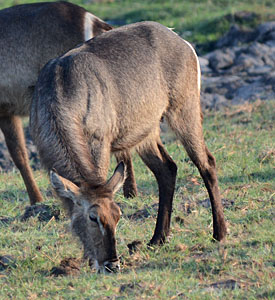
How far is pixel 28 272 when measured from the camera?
177 inches

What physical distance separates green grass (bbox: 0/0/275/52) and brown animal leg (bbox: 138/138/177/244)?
688 centimetres

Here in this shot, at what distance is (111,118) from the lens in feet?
15.6

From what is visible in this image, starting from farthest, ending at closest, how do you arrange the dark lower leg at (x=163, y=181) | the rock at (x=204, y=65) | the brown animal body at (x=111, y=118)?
1. the rock at (x=204, y=65)
2. the dark lower leg at (x=163, y=181)
3. the brown animal body at (x=111, y=118)

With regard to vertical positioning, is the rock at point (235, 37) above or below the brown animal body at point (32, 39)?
below

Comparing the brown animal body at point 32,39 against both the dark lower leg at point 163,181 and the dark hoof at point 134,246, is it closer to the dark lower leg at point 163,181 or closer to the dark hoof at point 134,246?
the dark lower leg at point 163,181

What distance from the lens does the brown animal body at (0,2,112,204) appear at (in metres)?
6.18

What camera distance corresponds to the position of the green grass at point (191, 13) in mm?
12398

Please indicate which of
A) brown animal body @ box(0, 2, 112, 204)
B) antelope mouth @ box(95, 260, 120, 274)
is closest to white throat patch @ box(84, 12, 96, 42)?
brown animal body @ box(0, 2, 112, 204)

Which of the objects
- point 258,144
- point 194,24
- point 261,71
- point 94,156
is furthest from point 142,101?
point 194,24

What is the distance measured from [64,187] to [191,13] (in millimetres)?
10449

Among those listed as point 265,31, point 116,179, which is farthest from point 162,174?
point 265,31

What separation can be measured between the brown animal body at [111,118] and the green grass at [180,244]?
0.19 metres

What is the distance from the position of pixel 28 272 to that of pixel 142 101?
4.94 feet

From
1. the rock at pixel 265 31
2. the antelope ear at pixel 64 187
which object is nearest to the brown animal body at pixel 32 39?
the antelope ear at pixel 64 187
